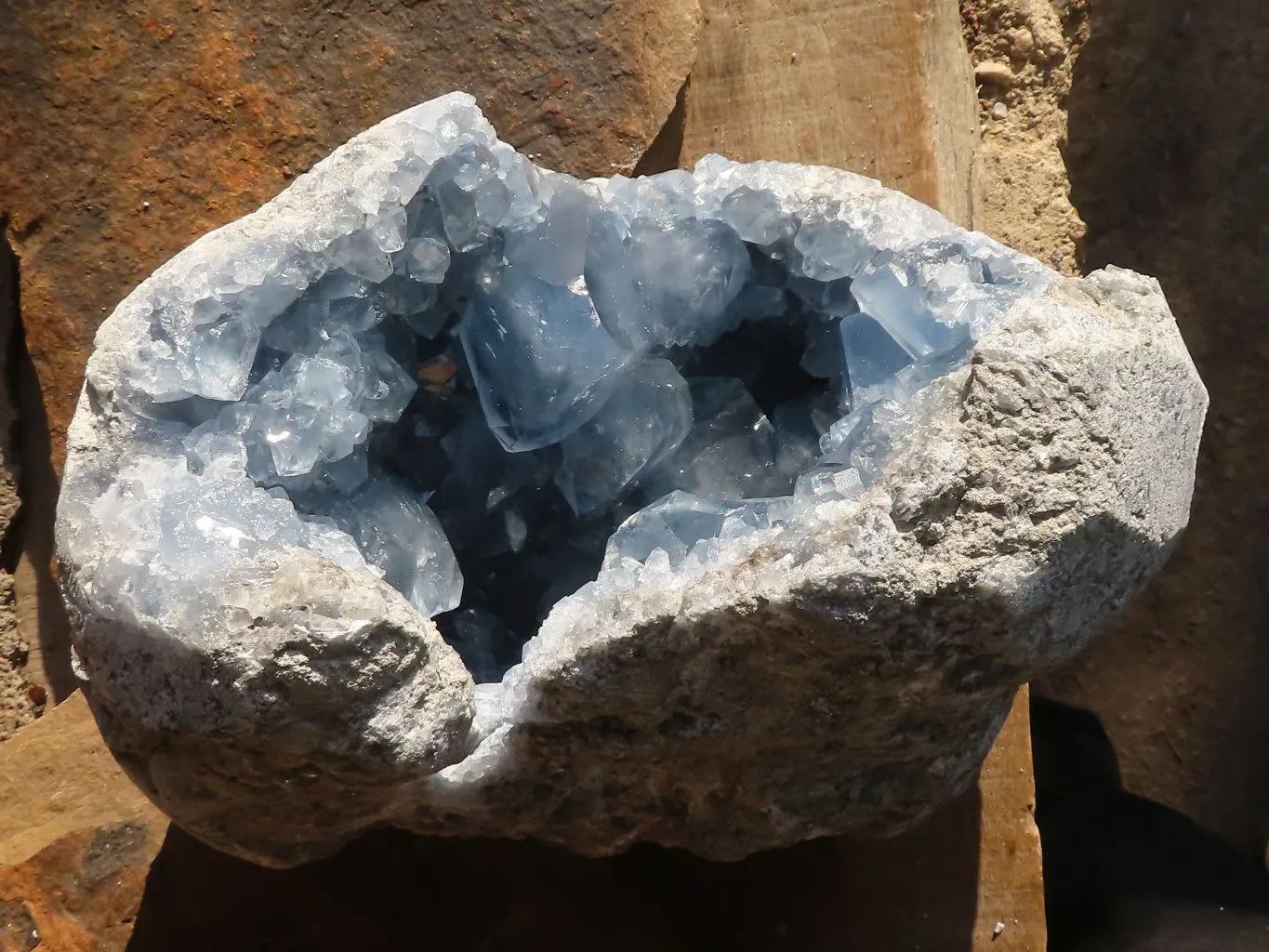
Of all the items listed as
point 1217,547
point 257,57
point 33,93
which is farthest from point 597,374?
point 1217,547

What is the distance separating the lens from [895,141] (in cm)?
147

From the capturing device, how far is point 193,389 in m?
0.92

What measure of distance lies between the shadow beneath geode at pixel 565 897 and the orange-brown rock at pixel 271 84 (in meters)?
0.64

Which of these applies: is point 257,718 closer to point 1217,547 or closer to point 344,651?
point 344,651

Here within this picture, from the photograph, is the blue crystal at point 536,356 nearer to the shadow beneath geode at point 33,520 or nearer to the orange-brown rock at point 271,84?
the orange-brown rock at point 271,84

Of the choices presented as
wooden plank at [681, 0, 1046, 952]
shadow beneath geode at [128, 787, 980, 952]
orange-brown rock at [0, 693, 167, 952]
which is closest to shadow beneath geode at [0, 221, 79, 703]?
orange-brown rock at [0, 693, 167, 952]

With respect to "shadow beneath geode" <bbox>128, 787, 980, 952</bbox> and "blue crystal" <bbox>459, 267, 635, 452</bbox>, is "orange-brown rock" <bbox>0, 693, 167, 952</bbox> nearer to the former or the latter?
"shadow beneath geode" <bbox>128, 787, 980, 952</bbox>

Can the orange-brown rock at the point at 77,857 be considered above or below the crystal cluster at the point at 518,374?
below

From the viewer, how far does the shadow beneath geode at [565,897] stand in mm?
1351

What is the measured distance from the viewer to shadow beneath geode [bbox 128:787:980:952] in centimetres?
135

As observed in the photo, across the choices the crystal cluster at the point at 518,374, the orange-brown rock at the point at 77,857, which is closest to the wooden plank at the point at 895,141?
the crystal cluster at the point at 518,374

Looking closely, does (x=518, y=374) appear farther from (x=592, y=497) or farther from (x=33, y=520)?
(x=33, y=520)

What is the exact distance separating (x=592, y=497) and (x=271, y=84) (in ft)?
2.07

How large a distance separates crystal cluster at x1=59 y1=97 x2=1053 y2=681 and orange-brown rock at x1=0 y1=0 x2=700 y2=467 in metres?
0.40
